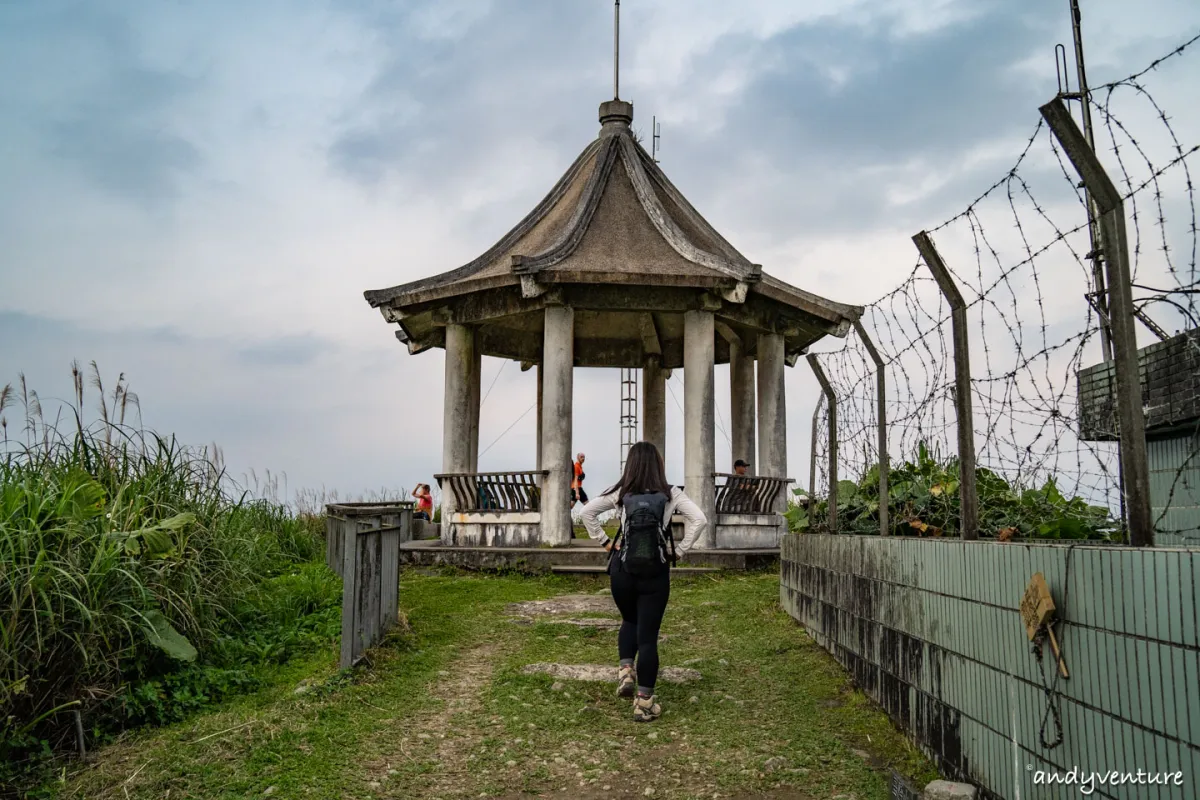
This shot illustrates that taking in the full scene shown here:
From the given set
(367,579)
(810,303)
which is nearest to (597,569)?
(810,303)

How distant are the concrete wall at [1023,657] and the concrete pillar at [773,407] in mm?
9125

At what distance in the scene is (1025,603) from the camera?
4.13 meters

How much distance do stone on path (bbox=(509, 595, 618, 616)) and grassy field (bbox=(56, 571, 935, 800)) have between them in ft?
6.81

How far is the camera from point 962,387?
5320 millimetres

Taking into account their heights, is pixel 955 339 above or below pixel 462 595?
above

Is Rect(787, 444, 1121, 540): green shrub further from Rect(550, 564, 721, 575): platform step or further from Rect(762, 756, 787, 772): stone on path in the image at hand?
Rect(550, 564, 721, 575): platform step

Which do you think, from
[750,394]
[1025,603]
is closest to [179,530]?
[1025,603]

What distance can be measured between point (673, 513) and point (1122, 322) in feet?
11.9

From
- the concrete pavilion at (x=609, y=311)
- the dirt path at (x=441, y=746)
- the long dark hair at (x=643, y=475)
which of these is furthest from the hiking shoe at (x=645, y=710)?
the concrete pavilion at (x=609, y=311)

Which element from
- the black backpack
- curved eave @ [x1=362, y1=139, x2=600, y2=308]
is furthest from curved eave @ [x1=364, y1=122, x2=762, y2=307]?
the black backpack

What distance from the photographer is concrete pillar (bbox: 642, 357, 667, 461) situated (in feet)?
65.4

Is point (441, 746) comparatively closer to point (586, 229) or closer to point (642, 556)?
point (642, 556)

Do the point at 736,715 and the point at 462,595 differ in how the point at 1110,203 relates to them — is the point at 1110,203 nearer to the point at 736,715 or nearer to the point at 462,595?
the point at 736,715

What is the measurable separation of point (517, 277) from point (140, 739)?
9.29 m
